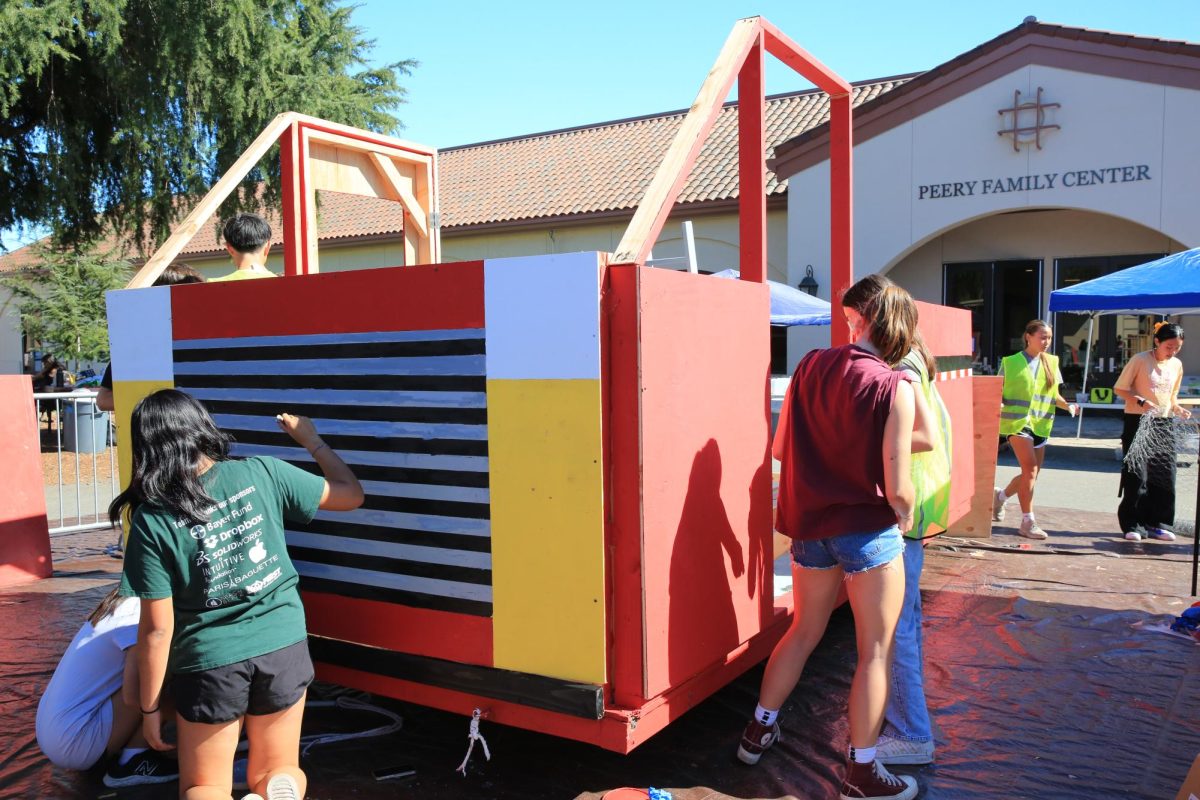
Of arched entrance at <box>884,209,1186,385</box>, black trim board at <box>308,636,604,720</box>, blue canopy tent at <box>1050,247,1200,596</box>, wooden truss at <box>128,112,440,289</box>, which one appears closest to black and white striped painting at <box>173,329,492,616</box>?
black trim board at <box>308,636,604,720</box>

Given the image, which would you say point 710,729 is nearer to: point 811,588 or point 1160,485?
point 811,588

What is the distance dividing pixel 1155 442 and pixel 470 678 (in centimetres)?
644

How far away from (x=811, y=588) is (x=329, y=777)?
1.82 m

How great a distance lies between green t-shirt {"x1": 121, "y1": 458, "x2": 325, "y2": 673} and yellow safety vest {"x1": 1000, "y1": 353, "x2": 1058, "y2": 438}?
6.10m

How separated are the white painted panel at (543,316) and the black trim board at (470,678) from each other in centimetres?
96

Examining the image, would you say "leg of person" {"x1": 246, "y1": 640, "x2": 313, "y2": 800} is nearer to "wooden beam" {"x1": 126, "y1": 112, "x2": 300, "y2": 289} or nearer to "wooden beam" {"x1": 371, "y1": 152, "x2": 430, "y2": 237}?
"wooden beam" {"x1": 126, "y1": 112, "x2": 300, "y2": 289}

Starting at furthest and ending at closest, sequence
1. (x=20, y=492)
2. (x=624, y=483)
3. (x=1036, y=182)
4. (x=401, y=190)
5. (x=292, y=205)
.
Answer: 1. (x=1036, y=182)
2. (x=20, y=492)
3. (x=401, y=190)
4. (x=292, y=205)
5. (x=624, y=483)

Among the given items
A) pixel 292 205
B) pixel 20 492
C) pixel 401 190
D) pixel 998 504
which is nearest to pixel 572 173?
pixel 998 504

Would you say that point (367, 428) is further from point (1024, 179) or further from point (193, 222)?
point (1024, 179)

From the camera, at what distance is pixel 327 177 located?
5.53m

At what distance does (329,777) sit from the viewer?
129 inches

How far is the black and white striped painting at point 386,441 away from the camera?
3086 mm

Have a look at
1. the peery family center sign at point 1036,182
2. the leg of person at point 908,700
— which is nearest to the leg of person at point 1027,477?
the leg of person at point 908,700

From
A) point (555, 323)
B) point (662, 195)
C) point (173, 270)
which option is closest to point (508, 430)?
point (555, 323)
